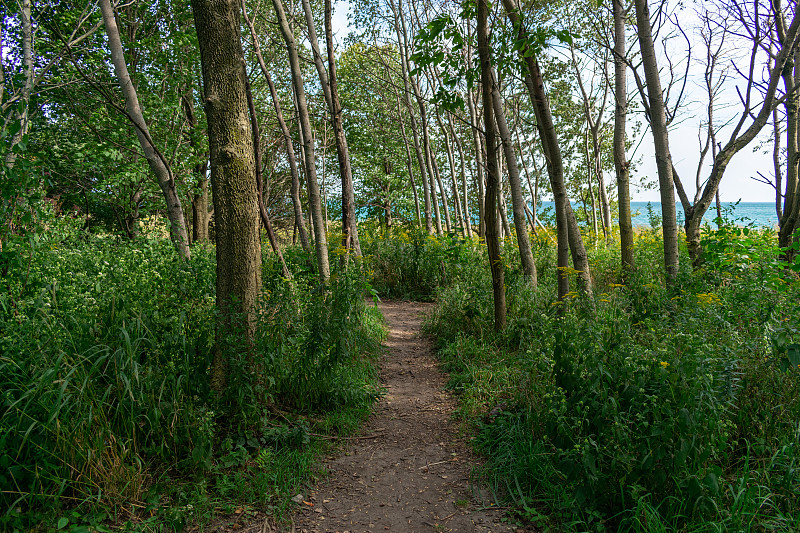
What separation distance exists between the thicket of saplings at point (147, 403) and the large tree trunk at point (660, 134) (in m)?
4.49

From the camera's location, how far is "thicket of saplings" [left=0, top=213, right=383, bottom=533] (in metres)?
2.73

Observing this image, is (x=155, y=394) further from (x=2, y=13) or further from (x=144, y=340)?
(x=2, y=13)

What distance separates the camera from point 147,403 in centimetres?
312

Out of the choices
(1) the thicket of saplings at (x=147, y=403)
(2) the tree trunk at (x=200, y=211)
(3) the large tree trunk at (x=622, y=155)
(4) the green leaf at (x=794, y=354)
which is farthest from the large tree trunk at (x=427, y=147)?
(4) the green leaf at (x=794, y=354)

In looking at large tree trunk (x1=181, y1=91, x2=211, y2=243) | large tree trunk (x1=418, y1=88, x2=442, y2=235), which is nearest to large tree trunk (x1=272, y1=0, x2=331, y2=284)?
large tree trunk (x1=418, y1=88, x2=442, y2=235)

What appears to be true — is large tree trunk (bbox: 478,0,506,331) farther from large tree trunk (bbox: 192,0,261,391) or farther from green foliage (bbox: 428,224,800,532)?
large tree trunk (bbox: 192,0,261,391)

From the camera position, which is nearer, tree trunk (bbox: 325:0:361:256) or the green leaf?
the green leaf

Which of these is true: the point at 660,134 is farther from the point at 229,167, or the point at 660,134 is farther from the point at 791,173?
the point at 229,167

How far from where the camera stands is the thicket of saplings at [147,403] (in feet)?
8.95

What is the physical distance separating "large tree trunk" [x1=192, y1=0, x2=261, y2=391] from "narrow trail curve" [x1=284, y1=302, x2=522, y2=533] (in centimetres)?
125

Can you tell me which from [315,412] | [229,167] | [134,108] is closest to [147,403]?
[315,412]

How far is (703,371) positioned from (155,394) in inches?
139

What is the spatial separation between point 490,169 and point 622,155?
376 centimetres

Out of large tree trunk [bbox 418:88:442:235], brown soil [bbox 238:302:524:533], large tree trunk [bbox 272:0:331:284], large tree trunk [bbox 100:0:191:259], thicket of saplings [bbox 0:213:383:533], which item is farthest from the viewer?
large tree trunk [bbox 418:88:442:235]
